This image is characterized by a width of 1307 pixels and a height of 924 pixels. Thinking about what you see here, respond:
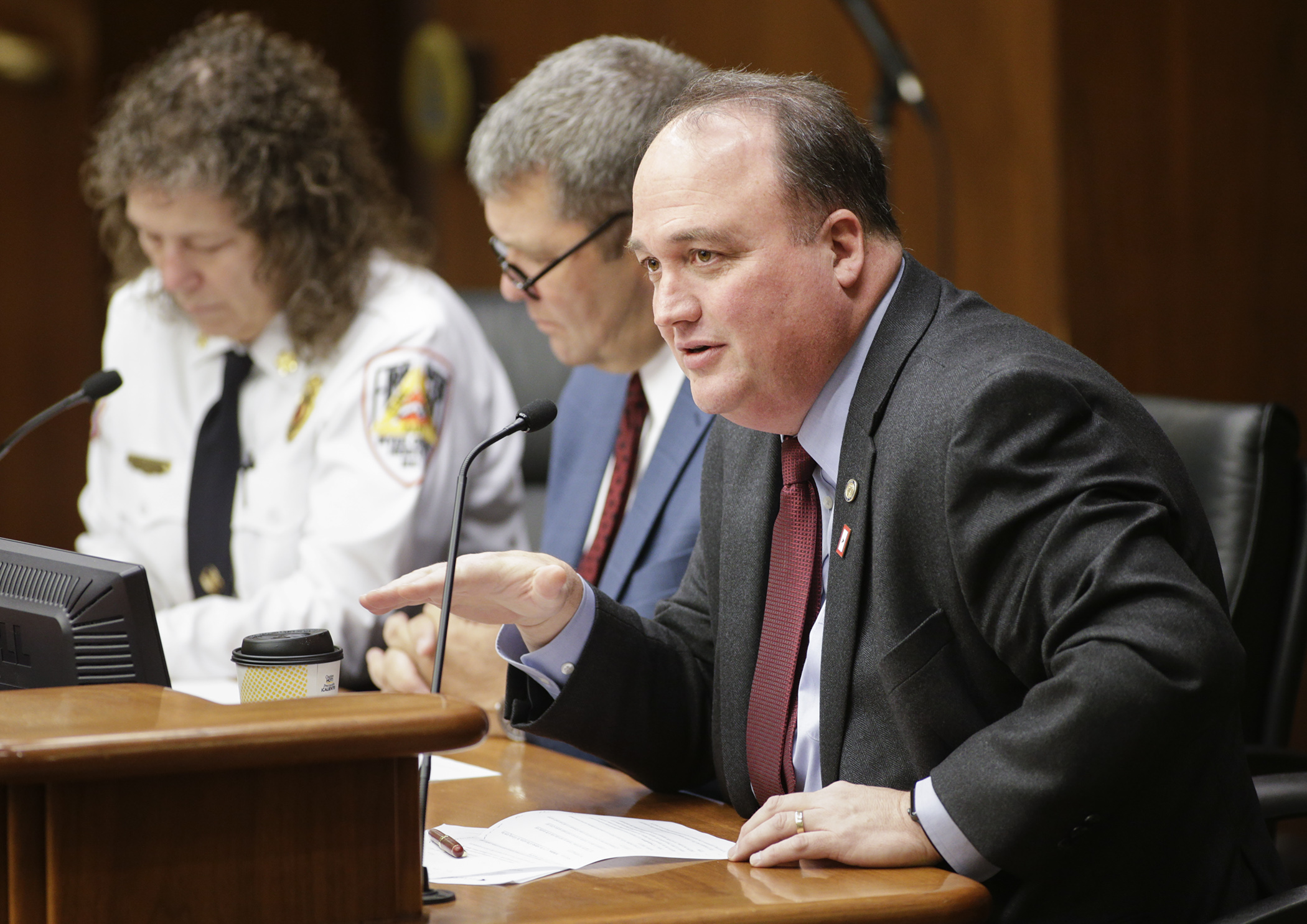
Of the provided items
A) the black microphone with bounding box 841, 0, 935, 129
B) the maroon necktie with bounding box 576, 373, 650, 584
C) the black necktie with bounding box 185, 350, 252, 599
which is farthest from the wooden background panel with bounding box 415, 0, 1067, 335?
the black necktie with bounding box 185, 350, 252, 599

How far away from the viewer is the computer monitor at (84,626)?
1.06 m

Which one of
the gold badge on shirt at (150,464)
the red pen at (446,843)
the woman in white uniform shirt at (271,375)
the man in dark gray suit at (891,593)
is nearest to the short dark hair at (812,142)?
the man in dark gray suit at (891,593)

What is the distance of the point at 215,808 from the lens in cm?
87

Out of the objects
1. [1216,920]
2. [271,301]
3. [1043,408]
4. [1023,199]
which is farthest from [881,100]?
[1216,920]

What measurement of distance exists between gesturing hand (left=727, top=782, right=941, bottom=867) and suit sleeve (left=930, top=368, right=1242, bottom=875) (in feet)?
0.14

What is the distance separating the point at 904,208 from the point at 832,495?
Result: 1.98 meters

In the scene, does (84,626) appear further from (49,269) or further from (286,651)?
(49,269)

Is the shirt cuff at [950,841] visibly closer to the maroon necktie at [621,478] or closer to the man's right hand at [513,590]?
the man's right hand at [513,590]

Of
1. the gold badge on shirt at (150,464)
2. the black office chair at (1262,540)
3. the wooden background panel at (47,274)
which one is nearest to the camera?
the black office chair at (1262,540)

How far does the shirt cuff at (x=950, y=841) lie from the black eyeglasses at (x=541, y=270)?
0.98 metres

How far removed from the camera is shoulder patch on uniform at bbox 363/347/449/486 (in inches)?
83.2

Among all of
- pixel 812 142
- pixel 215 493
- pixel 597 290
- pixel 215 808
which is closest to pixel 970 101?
pixel 597 290

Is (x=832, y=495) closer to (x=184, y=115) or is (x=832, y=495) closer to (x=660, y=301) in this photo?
(x=660, y=301)

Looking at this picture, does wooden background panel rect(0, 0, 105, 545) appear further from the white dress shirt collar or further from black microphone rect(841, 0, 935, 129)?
the white dress shirt collar
